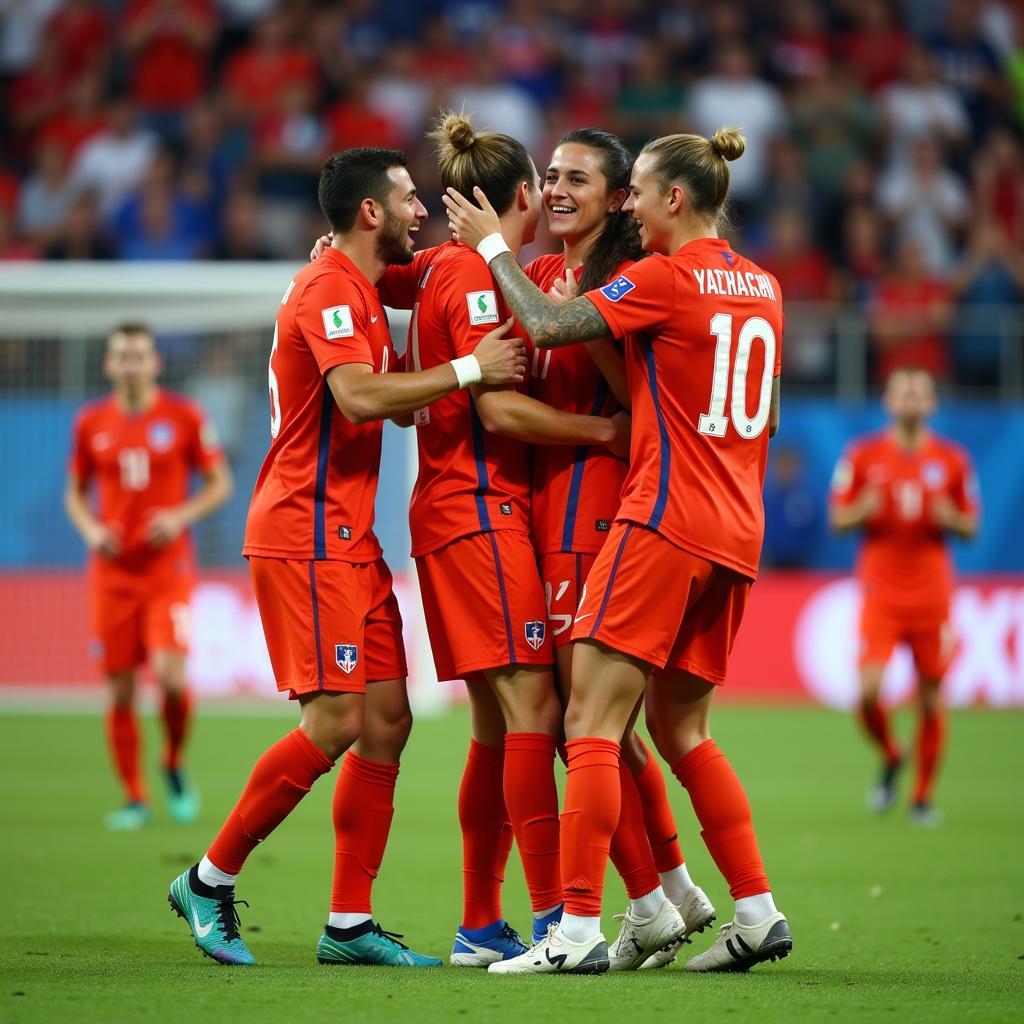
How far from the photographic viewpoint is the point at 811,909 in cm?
664

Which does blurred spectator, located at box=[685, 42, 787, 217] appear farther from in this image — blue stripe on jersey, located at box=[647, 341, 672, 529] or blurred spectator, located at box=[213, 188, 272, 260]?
blue stripe on jersey, located at box=[647, 341, 672, 529]

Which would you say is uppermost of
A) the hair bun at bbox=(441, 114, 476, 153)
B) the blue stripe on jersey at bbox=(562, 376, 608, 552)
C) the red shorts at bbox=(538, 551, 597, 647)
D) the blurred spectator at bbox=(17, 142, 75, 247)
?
the blurred spectator at bbox=(17, 142, 75, 247)

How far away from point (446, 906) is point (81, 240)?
1129cm

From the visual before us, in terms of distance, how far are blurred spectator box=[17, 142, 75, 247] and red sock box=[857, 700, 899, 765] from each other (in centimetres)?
1024

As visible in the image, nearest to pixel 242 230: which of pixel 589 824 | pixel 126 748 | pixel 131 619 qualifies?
pixel 131 619

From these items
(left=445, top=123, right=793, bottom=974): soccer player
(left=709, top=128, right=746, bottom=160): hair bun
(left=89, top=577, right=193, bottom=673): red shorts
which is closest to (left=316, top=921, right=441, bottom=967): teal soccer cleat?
(left=445, top=123, right=793, bottom=974): soccer player

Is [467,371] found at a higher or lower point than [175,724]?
higher

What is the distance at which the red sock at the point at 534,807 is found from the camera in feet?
16.8

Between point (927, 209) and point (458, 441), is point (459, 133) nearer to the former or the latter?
point (458, 441)

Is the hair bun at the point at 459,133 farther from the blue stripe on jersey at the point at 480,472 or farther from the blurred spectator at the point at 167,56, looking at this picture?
the blurred spectator at the point at 167,56

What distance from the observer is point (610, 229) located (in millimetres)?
5508

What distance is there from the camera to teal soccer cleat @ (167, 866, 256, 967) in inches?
205

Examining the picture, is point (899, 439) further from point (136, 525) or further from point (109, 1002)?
point (109, 1002)

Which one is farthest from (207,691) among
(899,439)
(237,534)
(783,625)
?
(899,439)
